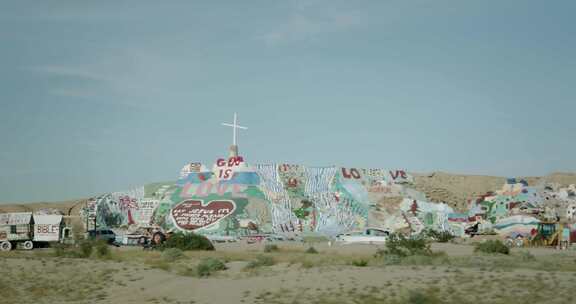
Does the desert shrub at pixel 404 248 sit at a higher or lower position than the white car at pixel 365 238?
higher

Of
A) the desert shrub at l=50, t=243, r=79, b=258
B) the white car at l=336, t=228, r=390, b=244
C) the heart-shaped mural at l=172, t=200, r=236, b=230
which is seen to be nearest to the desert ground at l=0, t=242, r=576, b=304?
the desert shrub at l=50, t=243, r=79, b=258

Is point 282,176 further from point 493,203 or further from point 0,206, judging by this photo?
point 0,206

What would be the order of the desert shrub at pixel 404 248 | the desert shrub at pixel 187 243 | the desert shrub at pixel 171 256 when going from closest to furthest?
the desert shrub at pixel 404 248 → the desert shrub at pixel 171 256 → the desert shrub at pixel 187 243

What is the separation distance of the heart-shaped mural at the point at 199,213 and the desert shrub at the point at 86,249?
104 ft

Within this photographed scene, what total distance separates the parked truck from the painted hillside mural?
18.5 m

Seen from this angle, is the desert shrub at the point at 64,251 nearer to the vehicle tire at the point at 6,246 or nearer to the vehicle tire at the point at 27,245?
the vehicle tire at the point at 27,245

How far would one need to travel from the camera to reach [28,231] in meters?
46.8

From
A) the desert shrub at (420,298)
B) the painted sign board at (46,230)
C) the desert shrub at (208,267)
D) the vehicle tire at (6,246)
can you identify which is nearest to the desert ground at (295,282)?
the desert shrub at (420,298)

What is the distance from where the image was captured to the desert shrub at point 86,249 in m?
36.6

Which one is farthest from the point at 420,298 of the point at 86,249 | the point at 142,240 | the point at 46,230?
the point at 142,240

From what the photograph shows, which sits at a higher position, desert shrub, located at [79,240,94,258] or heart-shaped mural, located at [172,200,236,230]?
heart-shaped mural, located at [172,200,236,230]

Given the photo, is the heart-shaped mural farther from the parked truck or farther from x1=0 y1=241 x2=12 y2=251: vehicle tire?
x1=0 y1=241 x2=12 y2=251: vehicle tire

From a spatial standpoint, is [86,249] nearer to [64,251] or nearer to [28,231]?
[64,251]

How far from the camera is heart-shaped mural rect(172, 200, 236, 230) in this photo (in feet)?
229
